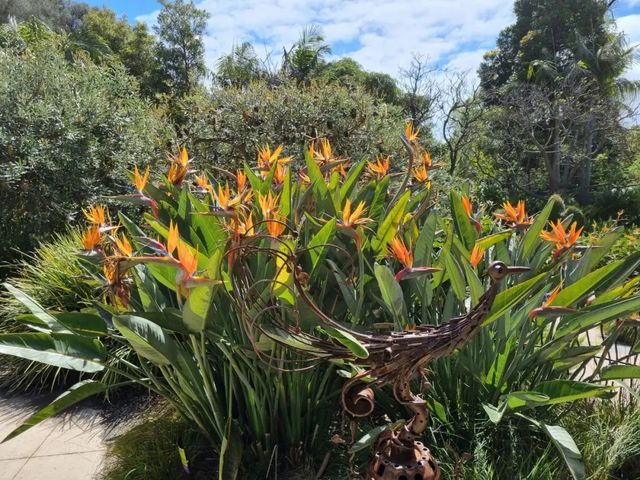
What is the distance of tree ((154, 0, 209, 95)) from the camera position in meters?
22.8

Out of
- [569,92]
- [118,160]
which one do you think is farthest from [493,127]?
[118,160]

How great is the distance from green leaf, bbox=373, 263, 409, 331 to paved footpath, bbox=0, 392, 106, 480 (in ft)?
5.26

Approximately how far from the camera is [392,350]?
1239 mm

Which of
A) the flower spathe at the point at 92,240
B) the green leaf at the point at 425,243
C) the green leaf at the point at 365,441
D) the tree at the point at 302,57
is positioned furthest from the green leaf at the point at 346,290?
the tree at the point at 302,57

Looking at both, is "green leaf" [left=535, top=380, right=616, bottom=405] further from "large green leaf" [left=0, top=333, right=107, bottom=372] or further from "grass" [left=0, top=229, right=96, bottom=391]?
"grass" [left=0, top=229, right=96, bottom=391]

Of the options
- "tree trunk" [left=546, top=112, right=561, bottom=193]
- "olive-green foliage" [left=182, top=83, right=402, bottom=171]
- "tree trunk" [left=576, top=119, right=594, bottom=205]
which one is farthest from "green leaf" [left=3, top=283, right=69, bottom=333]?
"tree trunk" [left=576, top=119, right=594, bottom=205]

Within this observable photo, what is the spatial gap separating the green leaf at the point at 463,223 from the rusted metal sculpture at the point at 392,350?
745mm

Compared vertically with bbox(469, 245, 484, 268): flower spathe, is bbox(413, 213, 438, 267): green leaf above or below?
above

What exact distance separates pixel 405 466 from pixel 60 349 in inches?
45.0

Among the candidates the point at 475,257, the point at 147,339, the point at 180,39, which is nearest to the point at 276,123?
the point at 475,257

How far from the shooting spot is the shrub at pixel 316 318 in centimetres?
154

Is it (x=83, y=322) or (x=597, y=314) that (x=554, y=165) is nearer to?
(x=597, y=314)

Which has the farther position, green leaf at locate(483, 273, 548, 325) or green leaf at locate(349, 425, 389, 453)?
green leaf at locate(349, 425, 389, 453)

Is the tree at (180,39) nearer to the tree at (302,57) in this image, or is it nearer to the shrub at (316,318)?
the tree at (302,57)
